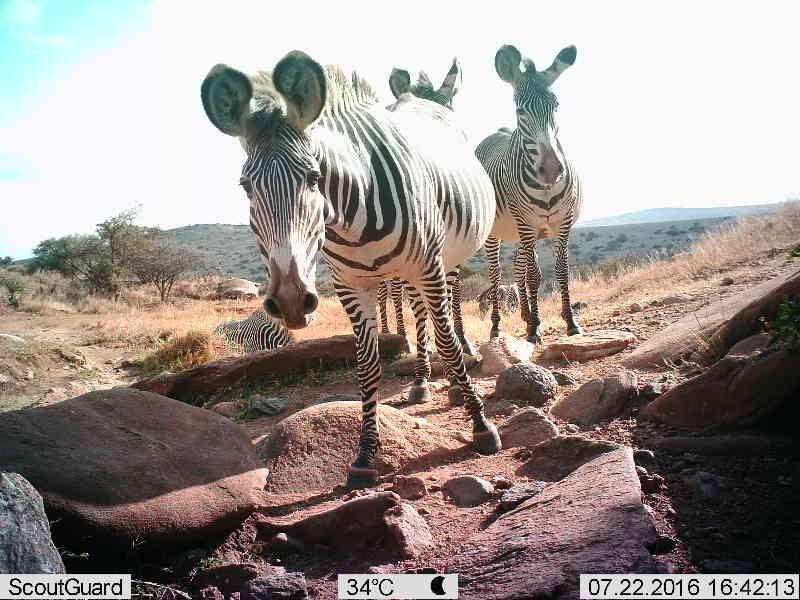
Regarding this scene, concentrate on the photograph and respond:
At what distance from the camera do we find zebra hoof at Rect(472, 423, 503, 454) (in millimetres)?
4301

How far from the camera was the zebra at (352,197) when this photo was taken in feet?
9.37

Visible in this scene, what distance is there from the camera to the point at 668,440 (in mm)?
3512

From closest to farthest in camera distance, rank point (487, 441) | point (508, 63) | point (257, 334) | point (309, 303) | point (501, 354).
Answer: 1. point (309, 303)
2. point (487, 441)
3. point (501, 354)
4. point (508, 63)
5. point (257, 334)

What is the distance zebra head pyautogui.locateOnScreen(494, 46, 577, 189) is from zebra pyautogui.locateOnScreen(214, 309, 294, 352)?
16.7 ft

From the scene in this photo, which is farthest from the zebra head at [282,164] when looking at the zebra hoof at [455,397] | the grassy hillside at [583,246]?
the grassy hillside at [583,246]

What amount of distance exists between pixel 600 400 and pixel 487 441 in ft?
3.33

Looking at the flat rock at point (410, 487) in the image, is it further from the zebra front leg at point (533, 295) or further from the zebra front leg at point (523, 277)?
the zebra front leg at point (523, 277)

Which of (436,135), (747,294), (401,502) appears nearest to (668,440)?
(401,502)

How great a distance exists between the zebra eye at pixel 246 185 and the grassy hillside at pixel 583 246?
935 inches

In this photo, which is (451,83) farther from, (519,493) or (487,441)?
(519,493)

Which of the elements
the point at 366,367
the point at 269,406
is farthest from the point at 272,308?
the point at 269,406

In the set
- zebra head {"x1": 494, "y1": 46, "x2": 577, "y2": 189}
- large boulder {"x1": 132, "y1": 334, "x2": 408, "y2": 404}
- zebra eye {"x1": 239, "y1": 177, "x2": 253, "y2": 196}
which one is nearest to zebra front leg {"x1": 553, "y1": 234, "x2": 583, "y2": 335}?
zebra head {"x1": 494, "y1": 46, "x2": 577, "y2": 189}

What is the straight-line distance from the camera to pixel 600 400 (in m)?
4.50

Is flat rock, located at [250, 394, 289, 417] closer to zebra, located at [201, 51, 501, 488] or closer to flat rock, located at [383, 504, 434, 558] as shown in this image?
zebra, located at [201, 51, 501, 488]
